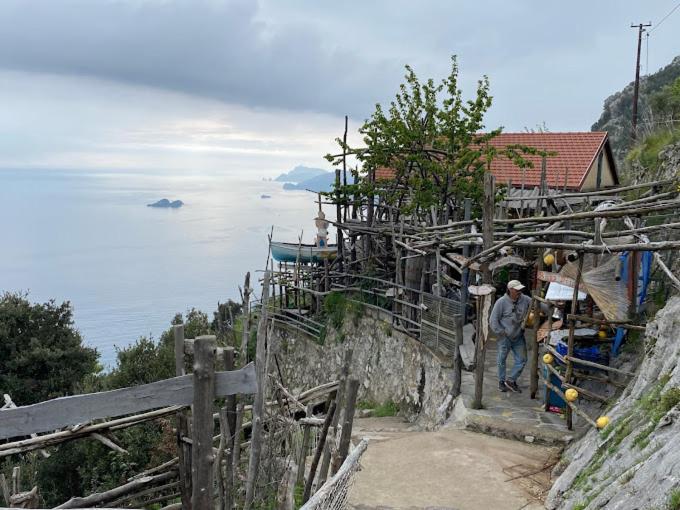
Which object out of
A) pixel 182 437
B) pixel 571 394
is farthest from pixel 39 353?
pixel 571 394

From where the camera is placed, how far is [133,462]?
45.4 feet

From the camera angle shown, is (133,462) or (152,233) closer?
(133,462)

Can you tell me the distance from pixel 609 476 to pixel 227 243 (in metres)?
98.9

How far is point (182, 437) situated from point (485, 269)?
5348 mm

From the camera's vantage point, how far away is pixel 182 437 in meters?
6.30

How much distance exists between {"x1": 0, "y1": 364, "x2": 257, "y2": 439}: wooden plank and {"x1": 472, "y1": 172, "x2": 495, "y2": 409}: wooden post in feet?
16.8

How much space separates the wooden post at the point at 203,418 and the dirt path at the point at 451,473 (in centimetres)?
233

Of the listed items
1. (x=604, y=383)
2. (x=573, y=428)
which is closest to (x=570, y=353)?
(x=604, y=383)

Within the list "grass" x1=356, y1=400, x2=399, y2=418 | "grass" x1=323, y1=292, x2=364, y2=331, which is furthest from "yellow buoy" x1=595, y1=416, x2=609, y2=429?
"grass" x1=323, y1=292, x2=364, y2=331

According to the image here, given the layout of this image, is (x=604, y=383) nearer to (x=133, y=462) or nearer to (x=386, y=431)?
(x=386, y=431)

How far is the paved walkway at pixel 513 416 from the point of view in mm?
8328

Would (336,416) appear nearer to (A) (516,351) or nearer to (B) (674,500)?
(B) (674,500)

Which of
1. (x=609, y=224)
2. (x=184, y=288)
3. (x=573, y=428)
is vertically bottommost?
(x=184, y=288)

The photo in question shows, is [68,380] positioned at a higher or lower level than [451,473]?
lower
